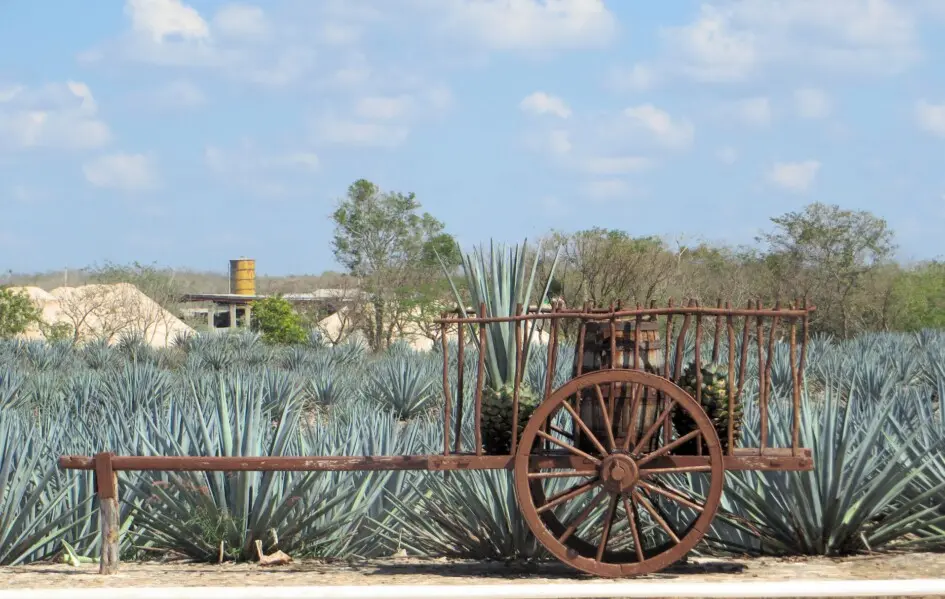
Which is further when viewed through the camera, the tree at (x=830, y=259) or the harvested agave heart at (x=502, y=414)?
the tree at (x=830, y=259)

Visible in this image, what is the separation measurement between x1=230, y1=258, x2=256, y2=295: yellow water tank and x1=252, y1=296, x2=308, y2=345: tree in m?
20.6

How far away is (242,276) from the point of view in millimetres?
49781

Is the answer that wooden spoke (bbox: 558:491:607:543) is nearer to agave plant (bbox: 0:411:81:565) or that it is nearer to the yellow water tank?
agave plant (bbox: 0:411:81:565)

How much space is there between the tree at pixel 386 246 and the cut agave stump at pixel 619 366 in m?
25.8

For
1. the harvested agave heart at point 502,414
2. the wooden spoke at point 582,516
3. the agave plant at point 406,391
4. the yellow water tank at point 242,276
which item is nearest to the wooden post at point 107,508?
the harvested agave heart at point 502,414

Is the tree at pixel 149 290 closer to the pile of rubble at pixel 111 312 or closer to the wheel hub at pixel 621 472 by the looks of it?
the pile of rubble at pixel 111 312

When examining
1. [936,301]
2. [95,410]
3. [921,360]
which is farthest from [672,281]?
[95,410]

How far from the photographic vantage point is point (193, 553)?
4.82m

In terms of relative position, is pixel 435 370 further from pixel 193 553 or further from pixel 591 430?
pixel 591 430

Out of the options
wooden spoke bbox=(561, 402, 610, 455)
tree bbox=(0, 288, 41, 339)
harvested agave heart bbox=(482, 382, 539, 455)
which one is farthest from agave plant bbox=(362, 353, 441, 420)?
tree bbox=(0, 288, 41, 339)

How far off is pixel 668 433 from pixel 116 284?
1346 inches

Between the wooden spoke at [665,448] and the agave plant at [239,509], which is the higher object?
the wooden spoke at [665,448]

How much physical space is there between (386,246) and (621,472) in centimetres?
2911

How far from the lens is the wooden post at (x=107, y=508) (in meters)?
4.11
